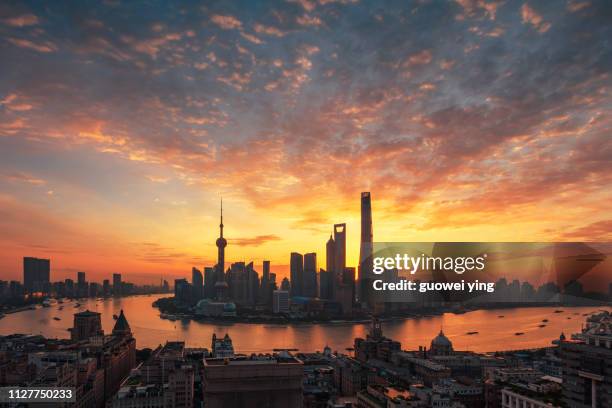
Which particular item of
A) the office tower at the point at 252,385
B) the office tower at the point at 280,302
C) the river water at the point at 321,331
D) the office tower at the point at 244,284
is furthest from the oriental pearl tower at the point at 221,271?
the office tower at the point at 252,385

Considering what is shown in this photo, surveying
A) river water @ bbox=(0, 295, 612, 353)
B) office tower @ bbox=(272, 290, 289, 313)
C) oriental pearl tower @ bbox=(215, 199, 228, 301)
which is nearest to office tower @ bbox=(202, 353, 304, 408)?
river water @ bbox=(0, 295, 612, 353)

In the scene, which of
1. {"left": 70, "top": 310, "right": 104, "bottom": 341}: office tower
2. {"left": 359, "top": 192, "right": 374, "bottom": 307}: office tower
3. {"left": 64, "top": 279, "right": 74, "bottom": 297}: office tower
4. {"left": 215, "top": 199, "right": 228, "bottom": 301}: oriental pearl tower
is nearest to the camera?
{"left": 70, "top": 310, "right": 104, "bottom": 341}: office tower

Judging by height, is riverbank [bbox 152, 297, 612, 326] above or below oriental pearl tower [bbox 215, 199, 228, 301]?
below

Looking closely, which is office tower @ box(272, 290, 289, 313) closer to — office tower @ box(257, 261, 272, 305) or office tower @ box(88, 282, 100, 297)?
office tower @ box(257, 261, 272, 305)

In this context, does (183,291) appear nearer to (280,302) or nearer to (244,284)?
(244,284)

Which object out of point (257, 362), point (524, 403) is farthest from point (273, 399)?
point (524, 403)

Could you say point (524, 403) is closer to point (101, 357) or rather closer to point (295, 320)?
point (101, 357)

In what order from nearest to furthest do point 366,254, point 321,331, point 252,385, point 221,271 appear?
1. point 252,385
2. point 321,331
3. point 366,254
4. point 221,271

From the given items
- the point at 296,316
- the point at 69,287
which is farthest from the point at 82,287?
the point at 296,316

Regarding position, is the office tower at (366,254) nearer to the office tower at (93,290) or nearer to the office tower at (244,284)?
the office tower at (244,284)
